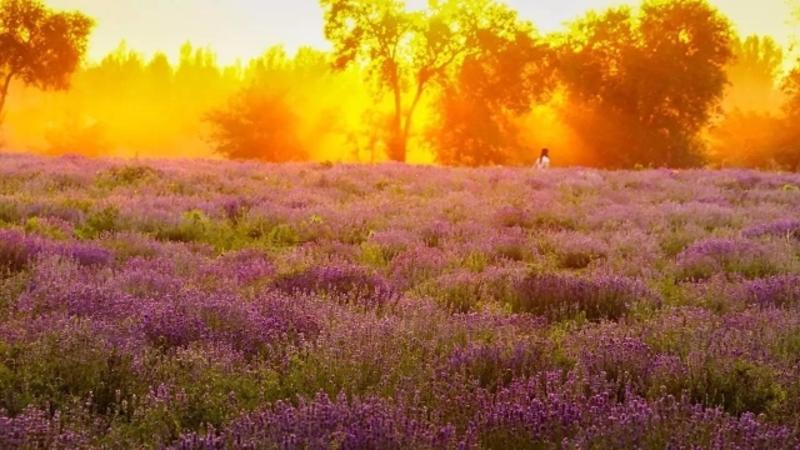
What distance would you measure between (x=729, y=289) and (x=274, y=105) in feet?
161

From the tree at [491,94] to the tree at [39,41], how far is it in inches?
943

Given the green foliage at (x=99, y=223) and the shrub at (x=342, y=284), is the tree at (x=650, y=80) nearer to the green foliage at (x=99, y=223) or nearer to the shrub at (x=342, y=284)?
the green foliage at (x=99, y=223)

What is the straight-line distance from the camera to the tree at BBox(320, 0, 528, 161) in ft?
149

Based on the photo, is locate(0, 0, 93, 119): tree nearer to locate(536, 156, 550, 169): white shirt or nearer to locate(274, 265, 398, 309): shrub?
locate(536, 156, 550, 169): white shirt

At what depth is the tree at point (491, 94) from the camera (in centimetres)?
4816

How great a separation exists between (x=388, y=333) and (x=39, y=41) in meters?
45.3

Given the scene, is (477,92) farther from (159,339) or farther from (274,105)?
(159,339)

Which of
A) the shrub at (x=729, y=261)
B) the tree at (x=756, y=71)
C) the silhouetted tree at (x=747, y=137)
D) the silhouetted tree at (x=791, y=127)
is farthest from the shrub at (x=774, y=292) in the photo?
the tree at (x=756, y=71)

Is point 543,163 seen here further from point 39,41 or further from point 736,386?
point 39,41

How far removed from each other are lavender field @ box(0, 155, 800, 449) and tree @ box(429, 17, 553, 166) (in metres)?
38.4

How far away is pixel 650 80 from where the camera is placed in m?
41.9

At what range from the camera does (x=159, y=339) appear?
4027 millimetres

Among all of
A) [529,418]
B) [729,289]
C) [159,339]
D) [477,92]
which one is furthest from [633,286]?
[477,92]

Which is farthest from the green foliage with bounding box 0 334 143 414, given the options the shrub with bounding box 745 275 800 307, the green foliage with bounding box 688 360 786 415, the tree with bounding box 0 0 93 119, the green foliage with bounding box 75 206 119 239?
the tree with bounding box 0 0 93 119
